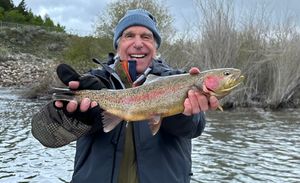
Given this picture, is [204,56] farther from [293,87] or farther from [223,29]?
[293,87]

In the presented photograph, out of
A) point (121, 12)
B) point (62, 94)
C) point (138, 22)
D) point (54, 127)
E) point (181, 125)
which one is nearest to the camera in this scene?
point (181, 125)

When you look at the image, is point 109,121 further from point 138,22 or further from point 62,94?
point 138,22

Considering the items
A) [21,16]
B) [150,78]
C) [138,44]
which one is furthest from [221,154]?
[21,16]

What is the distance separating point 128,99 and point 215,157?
8.36m

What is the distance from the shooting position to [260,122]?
18375mm

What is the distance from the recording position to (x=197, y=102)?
3.21 m

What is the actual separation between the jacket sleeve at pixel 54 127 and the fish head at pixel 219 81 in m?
0.85

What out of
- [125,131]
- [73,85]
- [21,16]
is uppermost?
[21,16]

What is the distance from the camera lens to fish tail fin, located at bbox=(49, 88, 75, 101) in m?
3.39

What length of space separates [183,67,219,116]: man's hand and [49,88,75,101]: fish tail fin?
0.79m

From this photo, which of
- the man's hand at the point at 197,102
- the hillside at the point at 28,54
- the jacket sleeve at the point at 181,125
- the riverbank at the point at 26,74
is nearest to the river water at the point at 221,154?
the jacket sleeve at the point at 181,125

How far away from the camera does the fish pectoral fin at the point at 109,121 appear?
3309 mm

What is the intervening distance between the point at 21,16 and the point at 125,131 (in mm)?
77825

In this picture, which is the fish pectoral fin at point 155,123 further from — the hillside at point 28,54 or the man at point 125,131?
the hillside at point 28,54
